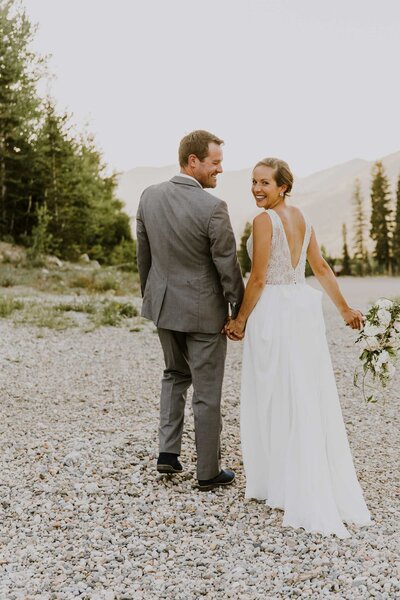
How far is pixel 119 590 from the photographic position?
3316mm

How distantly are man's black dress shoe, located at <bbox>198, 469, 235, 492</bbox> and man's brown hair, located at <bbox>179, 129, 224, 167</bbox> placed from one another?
80.6 inches

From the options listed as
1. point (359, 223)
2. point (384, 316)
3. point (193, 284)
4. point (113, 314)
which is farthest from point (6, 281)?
point (359, 223)

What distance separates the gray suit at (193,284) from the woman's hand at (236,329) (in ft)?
0.27

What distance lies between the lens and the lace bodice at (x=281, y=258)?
387cm

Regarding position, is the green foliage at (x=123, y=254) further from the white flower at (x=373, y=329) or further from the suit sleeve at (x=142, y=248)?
the white flower at (x=373, y=329)

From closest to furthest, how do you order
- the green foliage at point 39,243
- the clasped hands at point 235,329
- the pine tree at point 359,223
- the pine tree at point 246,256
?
the clasped hands at point 235,329
the green foliage at point 39,243
the pine tree at point 246,256
the pine tree at point 359,223

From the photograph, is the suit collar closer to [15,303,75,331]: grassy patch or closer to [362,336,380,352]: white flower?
[362,336,380,352]: white flower

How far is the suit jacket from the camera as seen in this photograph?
13.1ft

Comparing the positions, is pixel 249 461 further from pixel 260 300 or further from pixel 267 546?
pixel 260 300

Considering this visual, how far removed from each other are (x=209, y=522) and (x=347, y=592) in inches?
40.8

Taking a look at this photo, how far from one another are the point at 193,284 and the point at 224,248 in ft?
Result: 1.07

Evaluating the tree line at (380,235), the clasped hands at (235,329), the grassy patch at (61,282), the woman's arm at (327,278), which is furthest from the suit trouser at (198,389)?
the tree line at (380,235)

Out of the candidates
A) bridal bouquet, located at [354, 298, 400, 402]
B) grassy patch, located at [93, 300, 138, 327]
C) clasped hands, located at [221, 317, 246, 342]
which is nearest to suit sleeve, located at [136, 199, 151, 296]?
clasped hands, located at [221, 317, 246, 342]

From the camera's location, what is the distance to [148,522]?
4105 millimetres
